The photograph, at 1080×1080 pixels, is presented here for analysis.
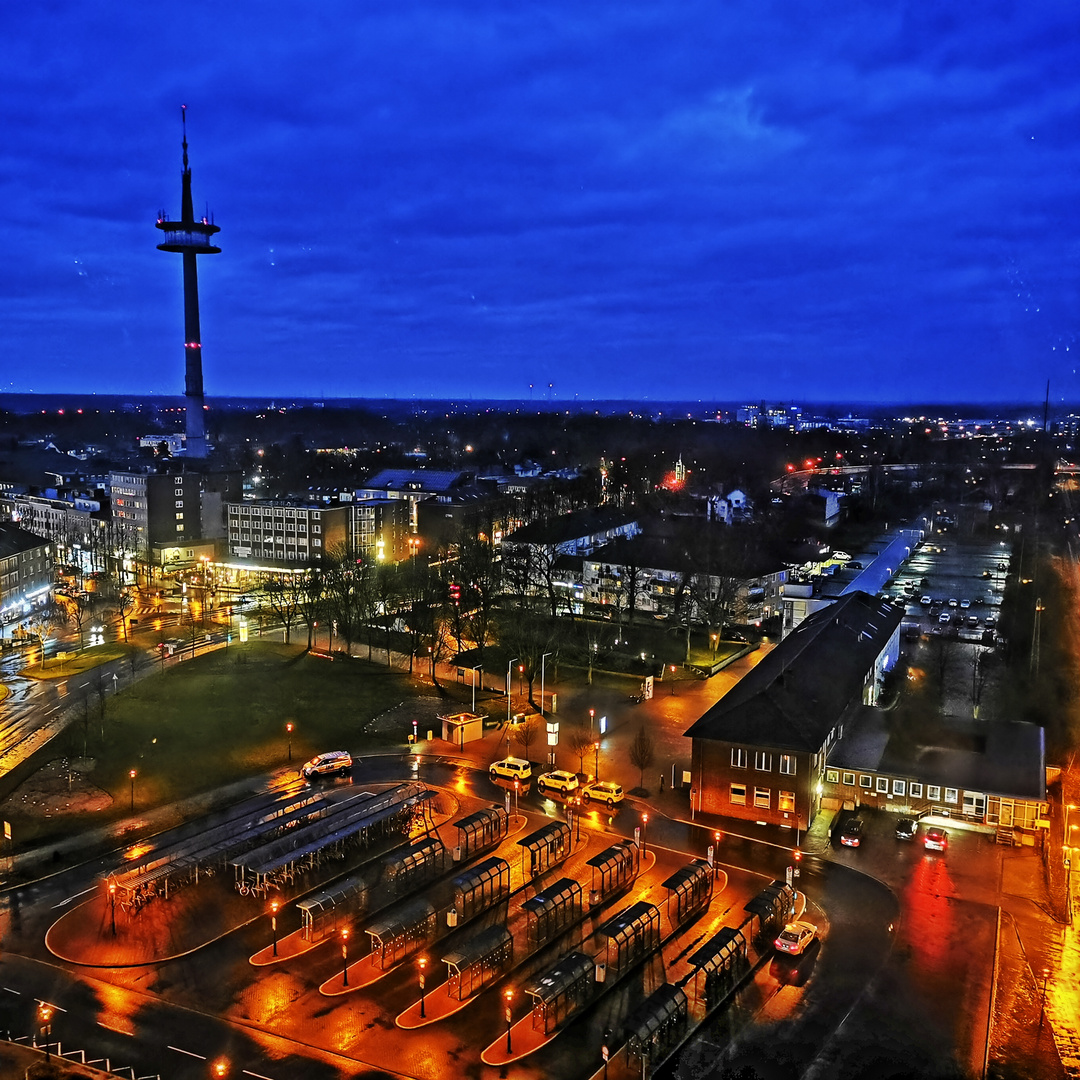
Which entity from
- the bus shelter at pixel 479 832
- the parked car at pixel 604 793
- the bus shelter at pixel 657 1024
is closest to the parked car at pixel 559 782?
the parked car at pixel 604 793

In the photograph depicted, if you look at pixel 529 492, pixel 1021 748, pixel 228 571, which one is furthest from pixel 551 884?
pixel 529 492

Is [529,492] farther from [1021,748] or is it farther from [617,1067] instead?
[617,1067]

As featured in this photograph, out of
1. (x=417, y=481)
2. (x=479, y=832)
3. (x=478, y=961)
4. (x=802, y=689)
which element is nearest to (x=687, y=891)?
(x=478, y=961)

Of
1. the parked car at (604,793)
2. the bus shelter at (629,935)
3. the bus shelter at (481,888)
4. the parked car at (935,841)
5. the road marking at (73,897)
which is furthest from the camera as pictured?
the parked car at (604,793)

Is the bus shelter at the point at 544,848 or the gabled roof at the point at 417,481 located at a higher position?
the gabled roof at the point at 417,481

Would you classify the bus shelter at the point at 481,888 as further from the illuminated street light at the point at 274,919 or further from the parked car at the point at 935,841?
the parked car at the point at 935,841

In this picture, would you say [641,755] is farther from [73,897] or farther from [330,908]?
[73,897]

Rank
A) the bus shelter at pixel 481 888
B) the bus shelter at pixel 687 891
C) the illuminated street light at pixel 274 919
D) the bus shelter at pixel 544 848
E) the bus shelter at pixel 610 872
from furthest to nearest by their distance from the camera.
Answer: the bus shelter at pixel 544 848, the bus shelter at pixel 610 872, the bus shelter at pixel 687 891, the bus shelter at pixel 481 888, the illuminated street light at pixel 274 919
